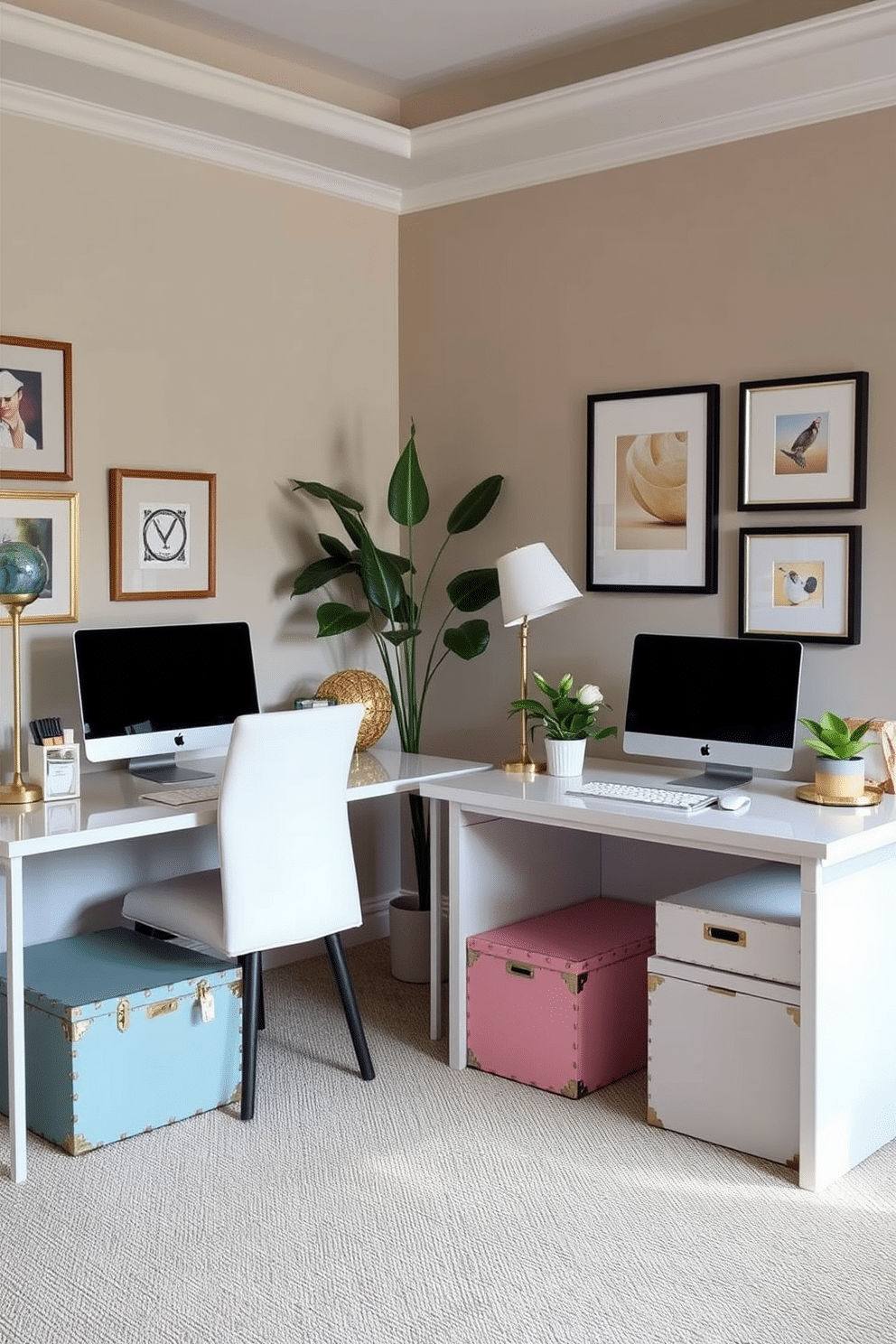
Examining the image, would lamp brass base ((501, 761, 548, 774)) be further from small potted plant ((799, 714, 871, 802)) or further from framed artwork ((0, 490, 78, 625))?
framed artwork ((0, 490, 78, 625))

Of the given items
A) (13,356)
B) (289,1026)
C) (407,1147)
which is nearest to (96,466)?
(13,356)

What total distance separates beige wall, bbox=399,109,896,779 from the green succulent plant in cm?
29

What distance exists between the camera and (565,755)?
11.3ft

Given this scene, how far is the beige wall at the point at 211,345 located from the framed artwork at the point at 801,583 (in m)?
1.36

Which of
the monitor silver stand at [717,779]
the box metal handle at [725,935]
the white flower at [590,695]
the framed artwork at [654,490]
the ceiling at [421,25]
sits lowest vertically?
the box metal handle at [725,935]

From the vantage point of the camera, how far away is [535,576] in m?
3.45

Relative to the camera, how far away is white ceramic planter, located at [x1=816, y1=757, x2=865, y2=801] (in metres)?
2.95

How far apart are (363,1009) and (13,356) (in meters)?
1.95

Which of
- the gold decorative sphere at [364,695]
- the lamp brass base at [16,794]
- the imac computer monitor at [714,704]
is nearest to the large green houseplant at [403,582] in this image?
the gold decorative sphere at [364,695]

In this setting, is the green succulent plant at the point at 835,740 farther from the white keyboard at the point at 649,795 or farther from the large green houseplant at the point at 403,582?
the large green houseplant at the point at 403,582

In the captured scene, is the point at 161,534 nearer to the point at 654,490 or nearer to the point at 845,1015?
the point at 654,490

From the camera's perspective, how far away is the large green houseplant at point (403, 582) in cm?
386

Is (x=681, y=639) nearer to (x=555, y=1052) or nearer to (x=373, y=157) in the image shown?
(x=555, y=1052)

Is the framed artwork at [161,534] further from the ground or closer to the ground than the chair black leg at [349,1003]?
further from the ground
